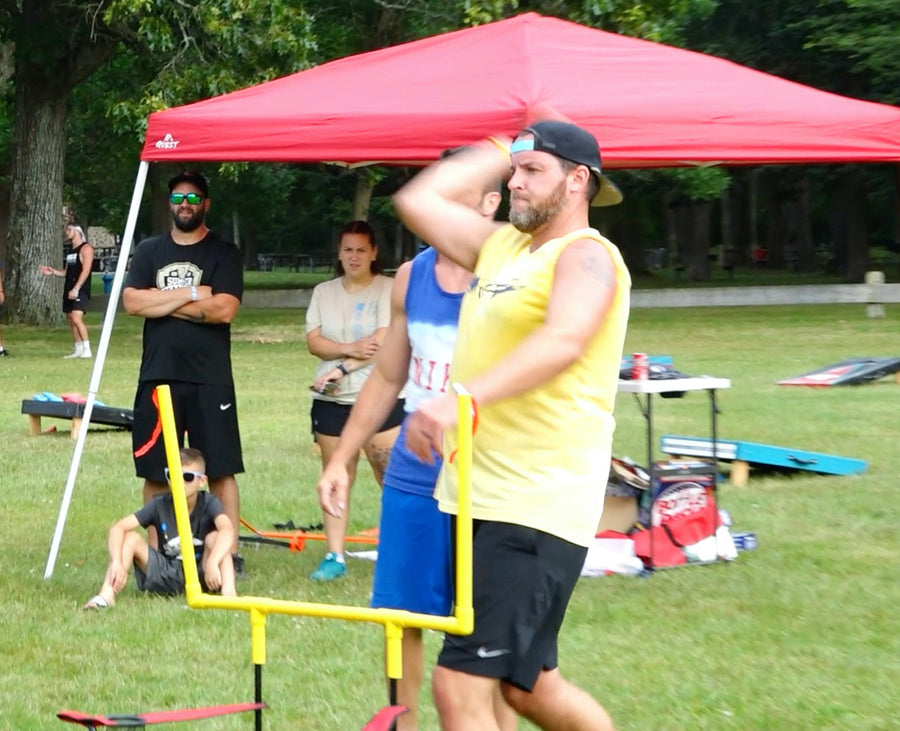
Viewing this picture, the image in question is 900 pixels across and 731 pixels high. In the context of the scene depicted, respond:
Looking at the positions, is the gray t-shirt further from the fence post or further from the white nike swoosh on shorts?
the fence post

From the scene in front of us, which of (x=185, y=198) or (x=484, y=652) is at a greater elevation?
(x=185, y=198)

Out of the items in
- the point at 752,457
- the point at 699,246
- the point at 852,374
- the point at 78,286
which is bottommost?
the point at 699,246

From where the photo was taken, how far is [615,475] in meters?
8.59

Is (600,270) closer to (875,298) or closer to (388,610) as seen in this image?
(388,610)

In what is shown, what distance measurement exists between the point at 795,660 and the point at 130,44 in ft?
67.1

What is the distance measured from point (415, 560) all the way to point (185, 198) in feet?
11.7

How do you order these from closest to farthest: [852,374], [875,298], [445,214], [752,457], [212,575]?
[445,214], [212,575], [752,457], [852,374], [875,298]

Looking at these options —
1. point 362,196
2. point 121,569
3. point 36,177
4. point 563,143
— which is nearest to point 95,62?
point 36,177

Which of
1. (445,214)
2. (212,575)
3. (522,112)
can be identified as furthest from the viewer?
(212,575)

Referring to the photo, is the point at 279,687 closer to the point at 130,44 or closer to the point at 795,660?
the point at 795,660

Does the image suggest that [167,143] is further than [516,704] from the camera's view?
Yes

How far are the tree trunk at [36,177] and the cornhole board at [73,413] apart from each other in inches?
538

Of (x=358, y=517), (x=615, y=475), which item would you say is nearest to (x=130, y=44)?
(x=358, y=517)

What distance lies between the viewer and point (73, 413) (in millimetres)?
13391
